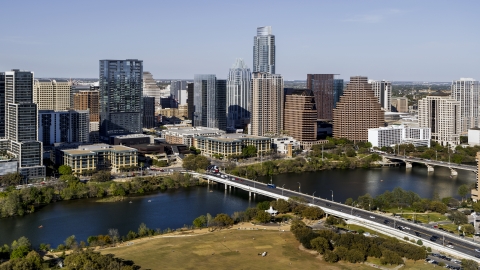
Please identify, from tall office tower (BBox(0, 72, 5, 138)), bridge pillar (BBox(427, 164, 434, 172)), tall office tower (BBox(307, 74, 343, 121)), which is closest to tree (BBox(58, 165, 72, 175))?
tall office tower (BBox(0, 72, 5, 138))

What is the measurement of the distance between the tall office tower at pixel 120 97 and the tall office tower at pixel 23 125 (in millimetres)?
11722

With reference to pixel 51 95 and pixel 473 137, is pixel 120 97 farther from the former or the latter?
pixel 473 137

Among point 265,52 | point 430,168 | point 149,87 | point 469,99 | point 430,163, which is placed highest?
point 265,52

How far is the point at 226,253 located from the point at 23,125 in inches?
661

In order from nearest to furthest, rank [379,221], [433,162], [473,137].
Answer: [379,221]
[433,162]
[473,137]

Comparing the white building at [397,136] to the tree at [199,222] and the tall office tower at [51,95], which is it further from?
the tree at [199,222]

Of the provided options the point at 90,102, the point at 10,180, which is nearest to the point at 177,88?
the point at 90,102

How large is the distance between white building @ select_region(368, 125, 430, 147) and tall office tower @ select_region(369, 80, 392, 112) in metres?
19.5

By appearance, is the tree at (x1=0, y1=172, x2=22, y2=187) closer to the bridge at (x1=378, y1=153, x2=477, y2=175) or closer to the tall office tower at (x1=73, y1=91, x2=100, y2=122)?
the tall office tower at (x1=73, y1=91, x2=100, y2=122)

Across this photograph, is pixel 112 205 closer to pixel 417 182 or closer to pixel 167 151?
pixel 167 151

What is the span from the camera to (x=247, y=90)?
191 feet

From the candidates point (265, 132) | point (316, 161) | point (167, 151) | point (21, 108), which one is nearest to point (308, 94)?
point (265, 132)

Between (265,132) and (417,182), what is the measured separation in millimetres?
16908

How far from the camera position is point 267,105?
45.9 m
